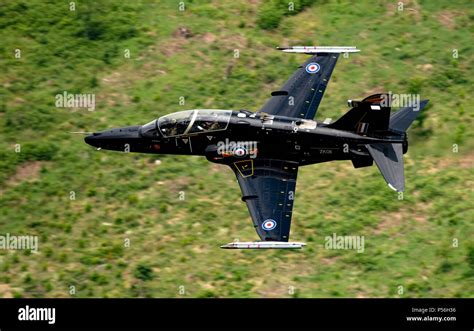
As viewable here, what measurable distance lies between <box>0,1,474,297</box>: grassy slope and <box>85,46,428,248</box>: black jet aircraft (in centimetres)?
288

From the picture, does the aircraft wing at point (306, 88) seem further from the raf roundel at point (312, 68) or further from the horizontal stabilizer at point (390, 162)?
the horizontal stabilizer at point (390, 162)

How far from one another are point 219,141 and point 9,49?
1585 centimetres

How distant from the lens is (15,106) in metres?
56.0

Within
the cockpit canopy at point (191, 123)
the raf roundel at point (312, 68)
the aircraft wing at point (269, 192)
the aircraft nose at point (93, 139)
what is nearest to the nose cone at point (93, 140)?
the aircraft nose at point (93, 139)

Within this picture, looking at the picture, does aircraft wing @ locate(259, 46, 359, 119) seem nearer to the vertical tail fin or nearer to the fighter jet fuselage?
the fighter jet fuselage

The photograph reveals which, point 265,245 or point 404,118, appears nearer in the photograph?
point 265,245

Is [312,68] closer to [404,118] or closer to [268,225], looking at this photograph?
[404,118]

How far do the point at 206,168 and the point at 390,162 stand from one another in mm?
9422

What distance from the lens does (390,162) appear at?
4722 cm

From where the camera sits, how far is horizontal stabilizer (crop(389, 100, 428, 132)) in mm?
48625

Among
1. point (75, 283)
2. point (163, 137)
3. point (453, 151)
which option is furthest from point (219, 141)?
point (453, 151)

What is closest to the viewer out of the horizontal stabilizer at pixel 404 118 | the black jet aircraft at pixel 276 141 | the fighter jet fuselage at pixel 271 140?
the black jet aircraft at pixel 276 141

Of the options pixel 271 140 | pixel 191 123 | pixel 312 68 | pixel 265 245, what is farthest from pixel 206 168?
pixel 265 245

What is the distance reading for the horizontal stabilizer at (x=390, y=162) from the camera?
153 feet
